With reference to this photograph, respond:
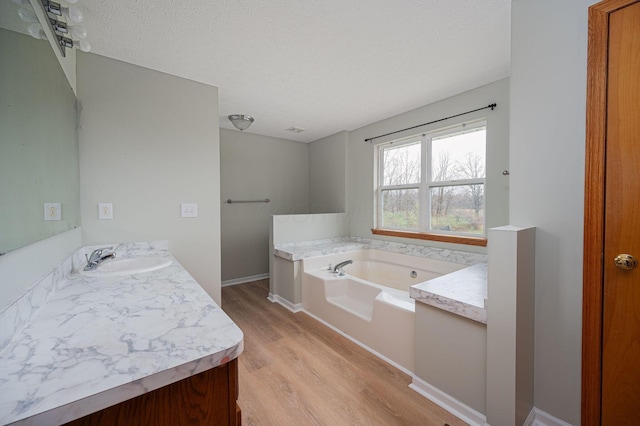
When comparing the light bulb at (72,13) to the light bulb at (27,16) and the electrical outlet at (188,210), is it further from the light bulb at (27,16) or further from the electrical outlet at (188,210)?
the electrical outlet at (188,210)

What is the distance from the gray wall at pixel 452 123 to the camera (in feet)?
7.58

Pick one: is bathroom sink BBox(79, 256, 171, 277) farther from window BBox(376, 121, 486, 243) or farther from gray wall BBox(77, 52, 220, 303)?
window BBox(376, 121, 486, 243)

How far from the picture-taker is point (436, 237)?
2.79 m

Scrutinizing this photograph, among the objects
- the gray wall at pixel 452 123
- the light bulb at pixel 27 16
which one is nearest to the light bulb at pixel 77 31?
the light bulb at pixel 27 16

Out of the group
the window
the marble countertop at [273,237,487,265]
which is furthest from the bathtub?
the window

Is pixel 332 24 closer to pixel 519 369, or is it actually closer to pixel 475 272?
pixel 475 272

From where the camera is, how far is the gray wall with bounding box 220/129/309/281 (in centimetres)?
382

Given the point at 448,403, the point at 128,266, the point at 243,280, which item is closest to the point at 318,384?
the point at 448,403

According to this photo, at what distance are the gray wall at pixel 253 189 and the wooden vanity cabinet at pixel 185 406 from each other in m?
3.09

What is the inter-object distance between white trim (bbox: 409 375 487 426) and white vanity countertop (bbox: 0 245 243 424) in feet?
4.72

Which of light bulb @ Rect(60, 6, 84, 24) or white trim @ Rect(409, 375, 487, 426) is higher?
light bulb @ Rect(60, 6, 84, 24)

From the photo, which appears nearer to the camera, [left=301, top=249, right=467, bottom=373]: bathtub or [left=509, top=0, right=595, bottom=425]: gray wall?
[left=509, top=0, right=595, bottom=425]: gray wall

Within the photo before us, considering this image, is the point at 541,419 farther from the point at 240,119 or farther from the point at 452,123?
the point at 240,119

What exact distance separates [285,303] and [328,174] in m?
2.11
